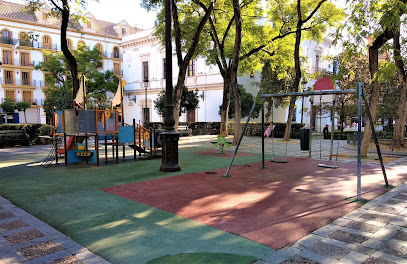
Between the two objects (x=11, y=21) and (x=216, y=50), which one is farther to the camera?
(x=11, y=21)

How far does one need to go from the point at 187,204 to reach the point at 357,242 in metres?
2.81

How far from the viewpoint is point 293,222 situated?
15.1 ft

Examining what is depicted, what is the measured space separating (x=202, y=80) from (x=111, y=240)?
2897cm

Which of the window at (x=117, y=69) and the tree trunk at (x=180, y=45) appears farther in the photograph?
the window at (x=117, y=69)

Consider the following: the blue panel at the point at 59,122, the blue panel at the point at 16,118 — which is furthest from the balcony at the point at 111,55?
the blue panel at the point at 59,122

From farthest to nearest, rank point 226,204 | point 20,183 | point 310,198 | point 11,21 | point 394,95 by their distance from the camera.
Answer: point 11,21
point 394,95
point 20,183
point 310,198
point 226,204

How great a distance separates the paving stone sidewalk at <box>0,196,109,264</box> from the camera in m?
3.41

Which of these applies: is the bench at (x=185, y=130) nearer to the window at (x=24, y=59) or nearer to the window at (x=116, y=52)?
the window at (x=24, y=59)

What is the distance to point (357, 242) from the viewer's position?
3.88 metres

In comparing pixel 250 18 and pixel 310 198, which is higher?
pixel 250 18

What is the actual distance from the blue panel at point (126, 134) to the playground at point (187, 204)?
4.06ft

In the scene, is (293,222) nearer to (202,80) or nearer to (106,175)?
(106,175)

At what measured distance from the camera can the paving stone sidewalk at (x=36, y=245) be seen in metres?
3.41

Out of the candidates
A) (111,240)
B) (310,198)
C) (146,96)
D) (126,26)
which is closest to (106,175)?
(111,240)
